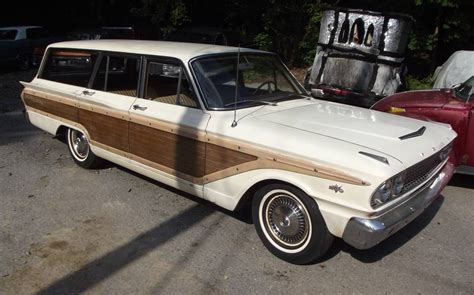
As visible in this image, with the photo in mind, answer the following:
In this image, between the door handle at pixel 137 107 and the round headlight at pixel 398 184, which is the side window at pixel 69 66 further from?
the round headlight at pixel 398 184

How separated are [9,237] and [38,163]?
2.18 m

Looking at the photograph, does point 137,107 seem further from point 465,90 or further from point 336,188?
point 465,90

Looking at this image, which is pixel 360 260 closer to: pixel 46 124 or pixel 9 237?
pixel 9 237

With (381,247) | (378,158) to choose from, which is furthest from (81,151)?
(378,158)

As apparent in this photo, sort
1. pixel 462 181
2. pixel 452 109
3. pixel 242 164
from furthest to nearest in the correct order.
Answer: pixel 462 181
pixel 452 109
pixel 242 164

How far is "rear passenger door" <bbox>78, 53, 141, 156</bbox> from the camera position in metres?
4.87

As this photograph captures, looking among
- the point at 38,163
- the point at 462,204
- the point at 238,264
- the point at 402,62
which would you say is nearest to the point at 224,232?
the point at 238,264

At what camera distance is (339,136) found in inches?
142

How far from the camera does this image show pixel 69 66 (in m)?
5.67

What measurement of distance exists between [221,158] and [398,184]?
1457 mm

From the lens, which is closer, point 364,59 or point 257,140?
point 257,140

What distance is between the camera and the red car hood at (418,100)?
5.46 meters

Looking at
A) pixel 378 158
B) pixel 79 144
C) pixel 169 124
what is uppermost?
pixel 378 158

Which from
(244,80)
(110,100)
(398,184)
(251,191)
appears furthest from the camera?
(110,100)
